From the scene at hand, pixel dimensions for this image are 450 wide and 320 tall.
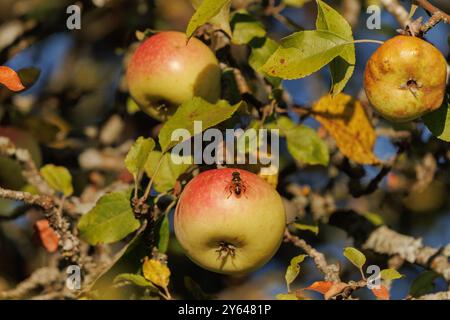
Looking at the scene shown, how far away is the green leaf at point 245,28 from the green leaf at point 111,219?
0.45m

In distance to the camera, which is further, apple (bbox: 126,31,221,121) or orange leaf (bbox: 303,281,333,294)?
apple (bbox: 126,31,221,121)

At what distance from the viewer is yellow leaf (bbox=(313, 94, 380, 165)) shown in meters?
1.82

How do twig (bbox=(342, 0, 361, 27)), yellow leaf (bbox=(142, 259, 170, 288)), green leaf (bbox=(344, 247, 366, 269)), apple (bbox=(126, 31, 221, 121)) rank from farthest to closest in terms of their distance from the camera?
twig (bbox=(342, 0, 361, 27))
apple (bbox=(126, 31, 221, 121))
yellow leaf (bbox=(142, 259, 170, 288))
green leaf (bbox=(344, 247, 366, 269))

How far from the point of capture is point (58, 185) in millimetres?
1866

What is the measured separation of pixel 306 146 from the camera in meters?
1.76

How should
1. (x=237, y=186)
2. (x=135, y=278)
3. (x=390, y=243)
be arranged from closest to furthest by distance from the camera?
(x=237, y=186) → (x=135, y=278) → (x=390, y=243)

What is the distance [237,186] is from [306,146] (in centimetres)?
39

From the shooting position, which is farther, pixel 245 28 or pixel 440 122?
pixel 245 28

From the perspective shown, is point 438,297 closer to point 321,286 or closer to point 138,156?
point 321,286

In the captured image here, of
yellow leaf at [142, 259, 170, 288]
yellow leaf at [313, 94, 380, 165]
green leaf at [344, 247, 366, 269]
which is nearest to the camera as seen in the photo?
green leaf at [344, 247, 366, 269]

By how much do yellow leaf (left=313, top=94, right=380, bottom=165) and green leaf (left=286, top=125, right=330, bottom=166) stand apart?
0.08 m

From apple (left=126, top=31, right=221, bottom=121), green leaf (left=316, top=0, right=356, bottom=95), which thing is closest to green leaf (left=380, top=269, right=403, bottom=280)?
green leaf (left=316, top=0, right=356, bottom=95)

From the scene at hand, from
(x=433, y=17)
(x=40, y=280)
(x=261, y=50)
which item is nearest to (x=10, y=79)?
(x=261, y=50)

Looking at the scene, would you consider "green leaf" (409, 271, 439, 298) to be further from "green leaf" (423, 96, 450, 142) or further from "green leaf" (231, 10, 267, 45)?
"green leaf" (231, 10, 267, 45)
